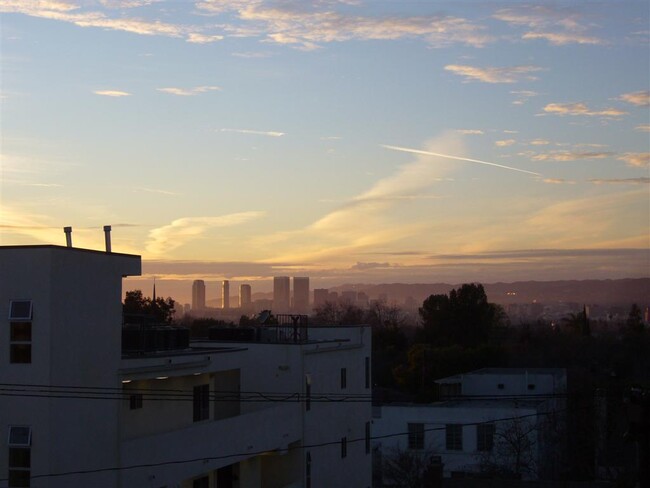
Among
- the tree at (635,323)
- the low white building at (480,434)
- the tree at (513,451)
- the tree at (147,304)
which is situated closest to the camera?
the tree at (513,451)

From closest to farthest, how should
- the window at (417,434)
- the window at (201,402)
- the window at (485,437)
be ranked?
the window at (201,402)
the window at (485,437)
the window at (417,434)

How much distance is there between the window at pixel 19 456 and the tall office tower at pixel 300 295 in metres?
118

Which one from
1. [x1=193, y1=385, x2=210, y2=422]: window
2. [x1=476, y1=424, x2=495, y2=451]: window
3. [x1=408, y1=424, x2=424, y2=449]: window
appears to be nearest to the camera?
[x1=193, y1=385, x2=210, y2=422]: window

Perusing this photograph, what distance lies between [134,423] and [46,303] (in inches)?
235

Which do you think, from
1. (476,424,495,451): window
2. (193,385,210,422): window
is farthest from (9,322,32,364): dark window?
(476,424,495,451): window

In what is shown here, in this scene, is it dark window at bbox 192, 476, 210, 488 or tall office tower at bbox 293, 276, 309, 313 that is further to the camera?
tall office tower at bbox 293, 276, 309, 313

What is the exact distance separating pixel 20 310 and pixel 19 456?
336cm

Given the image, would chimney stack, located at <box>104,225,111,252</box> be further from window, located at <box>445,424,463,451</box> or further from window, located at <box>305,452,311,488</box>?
window, located at <box>445,424,463,451</box>

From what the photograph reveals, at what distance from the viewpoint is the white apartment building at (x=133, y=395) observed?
2198cm

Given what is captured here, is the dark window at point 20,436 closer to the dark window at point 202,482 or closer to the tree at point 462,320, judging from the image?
the dark window at point 202,482

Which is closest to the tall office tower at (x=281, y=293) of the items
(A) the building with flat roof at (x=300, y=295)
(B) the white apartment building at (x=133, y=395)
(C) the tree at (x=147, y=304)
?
(A) the building with flat roof at (x=300, y=295)

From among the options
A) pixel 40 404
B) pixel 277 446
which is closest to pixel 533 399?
pixel 277 446

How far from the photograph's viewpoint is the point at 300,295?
145875 mm

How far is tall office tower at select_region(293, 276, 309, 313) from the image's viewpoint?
472 feet
